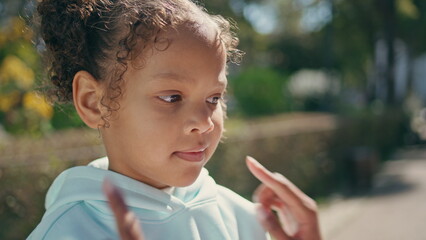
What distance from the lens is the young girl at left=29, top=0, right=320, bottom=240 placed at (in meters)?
1.34

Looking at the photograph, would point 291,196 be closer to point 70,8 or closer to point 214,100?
point 214,100

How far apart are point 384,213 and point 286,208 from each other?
24.0 ft

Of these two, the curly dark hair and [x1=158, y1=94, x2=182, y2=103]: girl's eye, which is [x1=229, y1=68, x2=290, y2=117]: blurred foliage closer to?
the curly dark hair

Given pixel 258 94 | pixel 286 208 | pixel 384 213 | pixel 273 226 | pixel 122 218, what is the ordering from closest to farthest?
pixel 122 218 → pixel 273 226 → pixel 286 208 → pixel 384 213 → pixel 258 94

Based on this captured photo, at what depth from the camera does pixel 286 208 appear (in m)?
1.53

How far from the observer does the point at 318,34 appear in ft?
92.4

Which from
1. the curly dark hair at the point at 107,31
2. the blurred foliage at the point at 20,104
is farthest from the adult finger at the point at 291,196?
the blurred foliage at the point at 20,104

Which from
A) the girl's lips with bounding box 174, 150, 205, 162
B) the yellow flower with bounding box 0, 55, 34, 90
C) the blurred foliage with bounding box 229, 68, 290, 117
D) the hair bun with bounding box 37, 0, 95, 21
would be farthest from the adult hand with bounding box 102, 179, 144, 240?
the blurred foliage with bounding box 229, 68, 290, 117

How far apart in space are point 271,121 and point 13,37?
452 cm

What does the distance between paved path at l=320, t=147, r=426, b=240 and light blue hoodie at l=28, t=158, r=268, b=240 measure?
539 centimetres

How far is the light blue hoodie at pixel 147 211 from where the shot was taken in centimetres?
128

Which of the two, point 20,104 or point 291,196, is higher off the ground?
point 291,196

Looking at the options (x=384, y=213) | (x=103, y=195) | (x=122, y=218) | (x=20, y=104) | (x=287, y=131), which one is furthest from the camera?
(x=287, y=131)

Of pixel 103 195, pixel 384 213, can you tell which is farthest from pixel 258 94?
pixel 103 195
